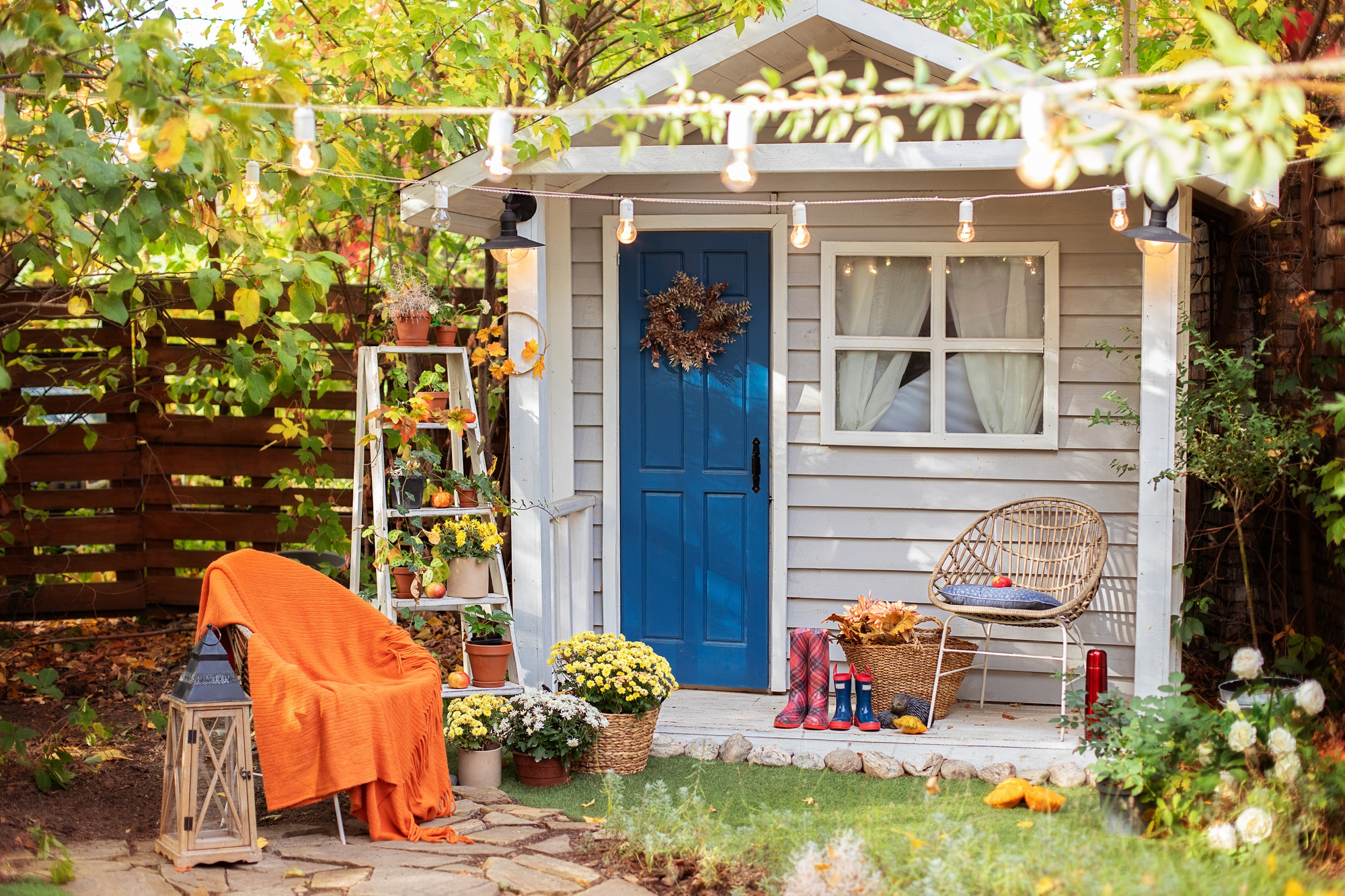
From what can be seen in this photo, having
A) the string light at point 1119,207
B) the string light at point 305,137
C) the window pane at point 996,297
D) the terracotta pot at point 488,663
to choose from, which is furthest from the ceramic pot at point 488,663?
the string light at point 1119,207

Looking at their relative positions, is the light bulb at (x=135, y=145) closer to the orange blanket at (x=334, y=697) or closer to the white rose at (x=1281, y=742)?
the orange blanket at (x=334, y=697)

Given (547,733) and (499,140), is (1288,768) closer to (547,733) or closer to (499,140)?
(547,733)

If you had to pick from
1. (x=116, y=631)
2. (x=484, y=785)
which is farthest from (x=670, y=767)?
(x=116, y=631)

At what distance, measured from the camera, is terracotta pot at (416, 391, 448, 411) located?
4676 millimetres

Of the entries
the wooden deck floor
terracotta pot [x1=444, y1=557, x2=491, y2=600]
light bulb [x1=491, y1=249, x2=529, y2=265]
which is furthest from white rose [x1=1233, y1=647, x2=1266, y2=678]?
light bulb [x1=491, y1=249, x2=529, y2=265]

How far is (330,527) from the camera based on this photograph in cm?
611

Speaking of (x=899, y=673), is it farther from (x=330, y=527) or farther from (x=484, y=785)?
(x=330, y=527)

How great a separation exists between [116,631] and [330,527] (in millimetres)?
1535

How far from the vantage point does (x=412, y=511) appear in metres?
4.50

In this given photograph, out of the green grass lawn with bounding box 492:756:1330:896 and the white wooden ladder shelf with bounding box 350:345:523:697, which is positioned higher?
the white wooden ladder shelf with bounding box 350:345:523:697

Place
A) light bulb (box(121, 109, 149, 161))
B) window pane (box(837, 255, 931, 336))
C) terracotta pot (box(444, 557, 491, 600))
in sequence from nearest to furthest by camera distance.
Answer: light bulb (box(121, 109, 149, 161)) → terracotta pot (box(444, 557, 491, 600)) → window pane (box(837, 255, 931, 336))

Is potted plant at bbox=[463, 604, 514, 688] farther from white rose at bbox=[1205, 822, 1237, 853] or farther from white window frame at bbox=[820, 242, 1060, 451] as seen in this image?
white rose at bbox=[1205, 822, 1237, 853]

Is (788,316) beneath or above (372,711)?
above

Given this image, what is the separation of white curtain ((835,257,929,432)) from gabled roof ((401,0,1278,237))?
635 millimetres
